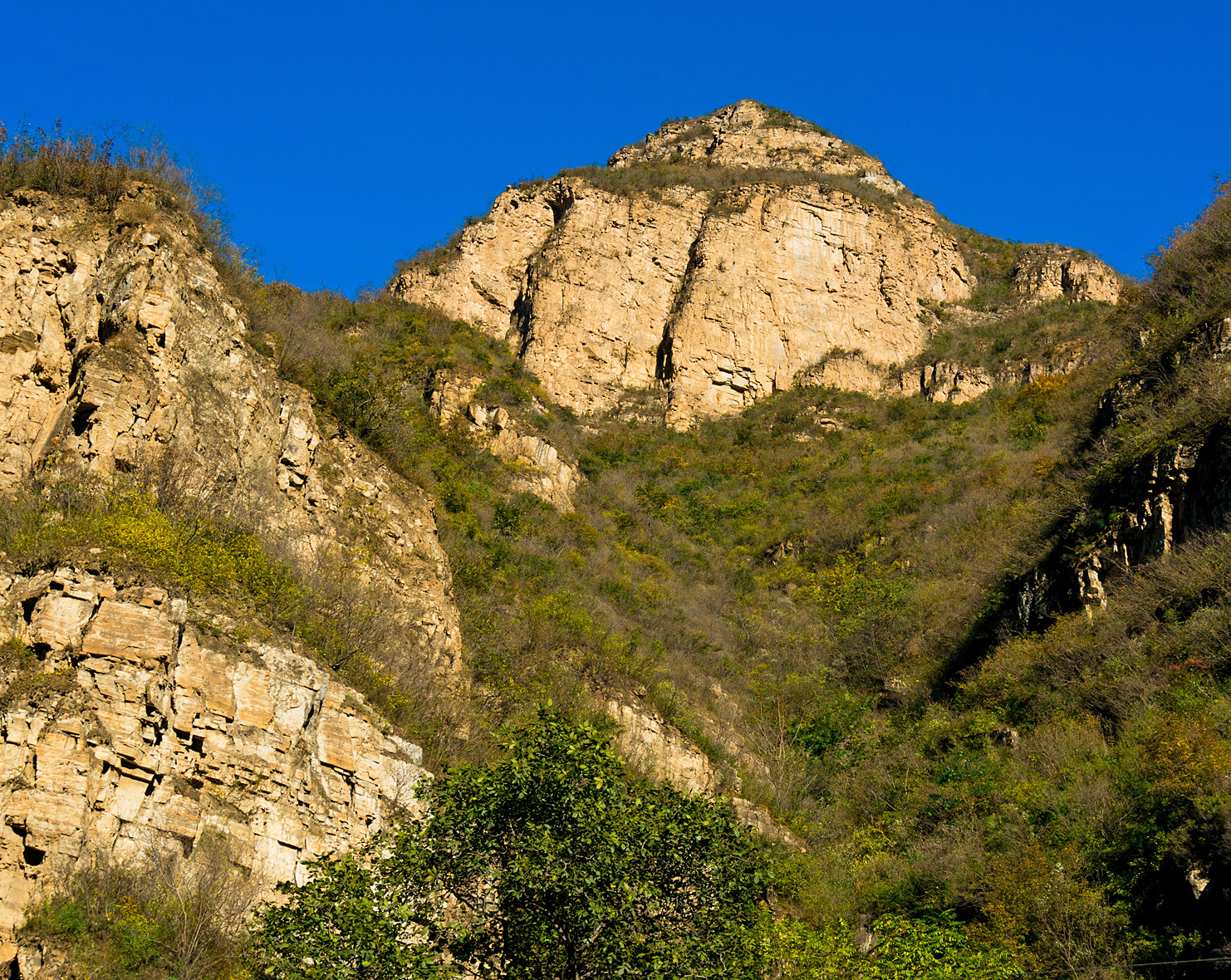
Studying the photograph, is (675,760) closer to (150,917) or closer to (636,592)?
(636,592)

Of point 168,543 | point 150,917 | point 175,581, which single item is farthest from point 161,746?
point 168,543

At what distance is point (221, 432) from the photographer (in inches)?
640

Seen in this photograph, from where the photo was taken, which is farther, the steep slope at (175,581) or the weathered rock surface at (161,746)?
the steep slope at (175,581)

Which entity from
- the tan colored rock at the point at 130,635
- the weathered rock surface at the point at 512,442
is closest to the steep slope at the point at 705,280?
the weathered rock surface at the point at 512,442

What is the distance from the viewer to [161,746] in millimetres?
11438

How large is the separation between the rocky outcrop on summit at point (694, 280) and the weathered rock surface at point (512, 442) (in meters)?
7.55

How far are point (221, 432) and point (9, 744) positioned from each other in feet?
22.7

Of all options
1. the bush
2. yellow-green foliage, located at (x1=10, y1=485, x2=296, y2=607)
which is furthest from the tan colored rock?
the bush

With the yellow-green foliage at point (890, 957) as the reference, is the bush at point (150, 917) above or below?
below

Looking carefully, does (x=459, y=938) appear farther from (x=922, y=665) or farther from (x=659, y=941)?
(x=922, y=665)

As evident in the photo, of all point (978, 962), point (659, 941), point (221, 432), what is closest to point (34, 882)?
point (659, 941)

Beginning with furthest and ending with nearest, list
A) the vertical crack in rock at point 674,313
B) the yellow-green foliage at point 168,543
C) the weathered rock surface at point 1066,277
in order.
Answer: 1. the weathered rock surface at point 1066,277
2. the vertical crack in rock at point 674,313
3. the yellow-green foliage at point 168,543

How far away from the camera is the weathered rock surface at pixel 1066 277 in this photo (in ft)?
153

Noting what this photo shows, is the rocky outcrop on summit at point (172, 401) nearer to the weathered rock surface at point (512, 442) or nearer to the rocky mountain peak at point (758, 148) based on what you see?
the weathered rock surface at point (512, 442)
